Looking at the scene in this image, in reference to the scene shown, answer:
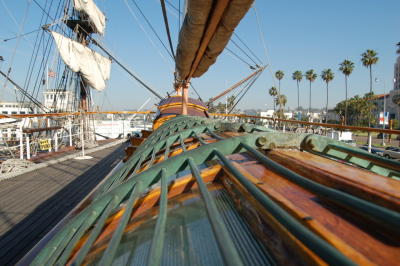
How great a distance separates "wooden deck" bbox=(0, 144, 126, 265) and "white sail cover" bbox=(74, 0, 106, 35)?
46.9ft

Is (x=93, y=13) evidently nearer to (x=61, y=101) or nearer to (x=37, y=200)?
(x=61, y=101)

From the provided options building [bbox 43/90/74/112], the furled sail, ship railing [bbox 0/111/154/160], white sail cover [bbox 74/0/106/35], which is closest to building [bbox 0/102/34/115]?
building [bbox 43/90/74/112]

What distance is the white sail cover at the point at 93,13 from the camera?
17016 mm

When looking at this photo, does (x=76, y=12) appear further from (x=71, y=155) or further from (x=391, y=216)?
(x=391, y=216)

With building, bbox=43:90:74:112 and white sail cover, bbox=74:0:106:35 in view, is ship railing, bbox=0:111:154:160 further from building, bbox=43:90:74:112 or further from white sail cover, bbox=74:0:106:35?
white sail cover, bbox=74:0:106:35

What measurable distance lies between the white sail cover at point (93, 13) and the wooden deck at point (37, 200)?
46.9 ft

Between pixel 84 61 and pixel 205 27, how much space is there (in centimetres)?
1733

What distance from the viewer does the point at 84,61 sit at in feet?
56.4

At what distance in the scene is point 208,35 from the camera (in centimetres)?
241

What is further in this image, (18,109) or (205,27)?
(18,109)

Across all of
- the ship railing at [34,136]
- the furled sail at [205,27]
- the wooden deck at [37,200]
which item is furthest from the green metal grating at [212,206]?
the ship railing at [34,136]

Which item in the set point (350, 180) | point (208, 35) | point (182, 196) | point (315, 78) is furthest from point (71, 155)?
point (315, 78)

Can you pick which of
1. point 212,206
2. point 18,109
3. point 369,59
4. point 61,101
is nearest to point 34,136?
point 61,101

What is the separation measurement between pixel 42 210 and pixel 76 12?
17.7 meters
